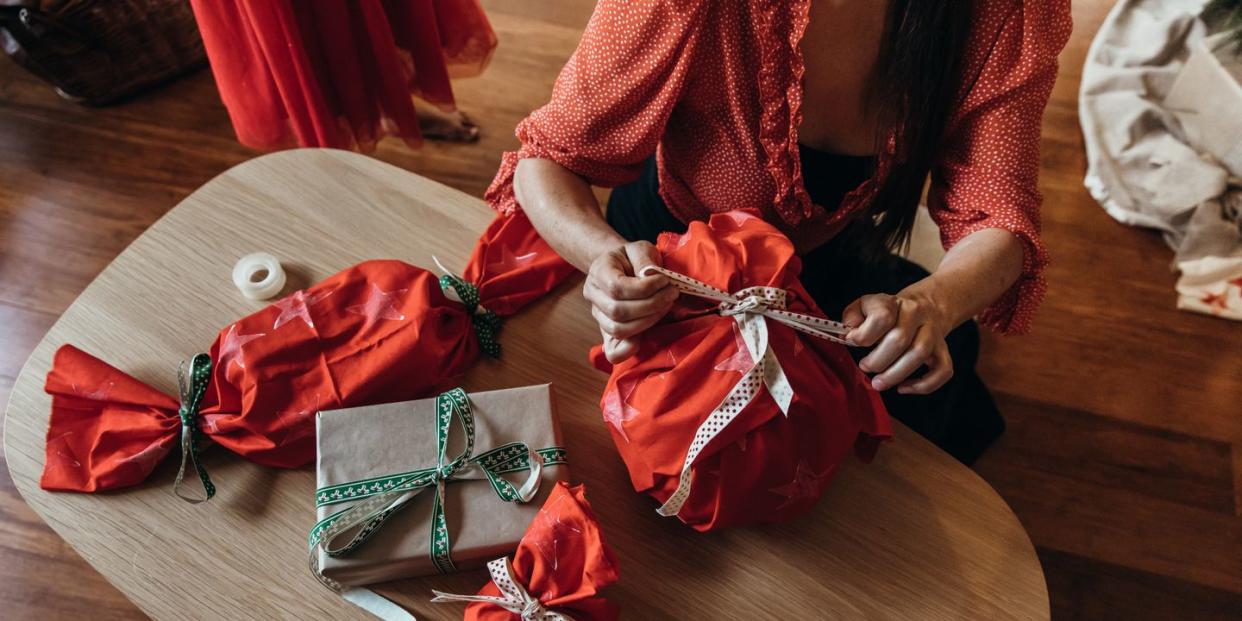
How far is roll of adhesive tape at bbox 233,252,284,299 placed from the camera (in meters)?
0.96

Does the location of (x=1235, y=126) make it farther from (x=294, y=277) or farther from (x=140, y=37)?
(x=140, y=37)

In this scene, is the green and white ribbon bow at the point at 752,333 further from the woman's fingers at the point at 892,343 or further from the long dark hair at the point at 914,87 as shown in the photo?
the long dark hair at the point at 914,87

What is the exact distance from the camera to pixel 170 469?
2.80 feet

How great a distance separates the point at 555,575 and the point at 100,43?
1990mm

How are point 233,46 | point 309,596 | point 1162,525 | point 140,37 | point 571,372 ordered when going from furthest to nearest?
point 140,37 < point 1162,525 < point 233,46 < point 571,372 < point 309,596

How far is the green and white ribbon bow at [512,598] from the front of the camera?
2.37ft

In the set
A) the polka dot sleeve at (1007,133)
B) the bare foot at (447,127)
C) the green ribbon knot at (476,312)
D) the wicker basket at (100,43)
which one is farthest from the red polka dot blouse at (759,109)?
the wicker basket at (100,43)

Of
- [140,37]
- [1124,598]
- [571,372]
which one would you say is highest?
[571,372]

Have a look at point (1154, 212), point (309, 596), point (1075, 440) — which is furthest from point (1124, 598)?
point (309, 596)

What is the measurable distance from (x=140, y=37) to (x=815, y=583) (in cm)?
213

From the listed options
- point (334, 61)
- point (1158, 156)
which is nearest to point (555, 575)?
point (334, 61)

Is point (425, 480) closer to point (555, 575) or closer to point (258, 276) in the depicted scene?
point (555, 575)

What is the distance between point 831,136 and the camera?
39.0 inches

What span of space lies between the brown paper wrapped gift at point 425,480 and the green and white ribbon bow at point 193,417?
14 centimetres
